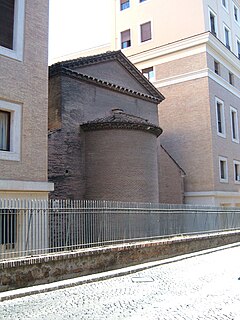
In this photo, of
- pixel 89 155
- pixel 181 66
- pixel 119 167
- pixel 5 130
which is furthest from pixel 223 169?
pixel 5 130

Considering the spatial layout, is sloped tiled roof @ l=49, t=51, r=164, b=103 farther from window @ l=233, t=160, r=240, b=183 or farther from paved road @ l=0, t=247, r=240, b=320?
paved road @ l=0, t=247, r=240, b=320

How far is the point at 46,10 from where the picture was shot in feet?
43.4

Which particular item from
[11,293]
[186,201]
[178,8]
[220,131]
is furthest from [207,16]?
[11,293]

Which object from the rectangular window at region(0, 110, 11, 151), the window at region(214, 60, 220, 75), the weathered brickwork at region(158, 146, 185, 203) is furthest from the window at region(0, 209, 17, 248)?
the window at region(214, 60, 220, 75)

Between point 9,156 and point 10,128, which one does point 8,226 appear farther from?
point 10,128

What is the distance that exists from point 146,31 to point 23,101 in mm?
19591

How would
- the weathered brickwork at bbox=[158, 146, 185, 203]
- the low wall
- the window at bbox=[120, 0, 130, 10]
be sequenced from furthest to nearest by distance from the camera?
the window at bbox=[120, 0, 130, 10], the weathered brickwork at bbox=[158, 146, 185, 203], the low wall

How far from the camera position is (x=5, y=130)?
11.8 m

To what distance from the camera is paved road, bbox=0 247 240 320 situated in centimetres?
659

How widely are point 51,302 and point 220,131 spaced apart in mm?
21926

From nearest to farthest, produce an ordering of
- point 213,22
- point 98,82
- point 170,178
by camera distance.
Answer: point 98,82
point 170,178
point 213,22

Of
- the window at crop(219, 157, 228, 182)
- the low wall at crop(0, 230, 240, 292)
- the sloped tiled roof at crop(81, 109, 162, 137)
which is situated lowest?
the low wall at crop(0, 230, 240, 292)

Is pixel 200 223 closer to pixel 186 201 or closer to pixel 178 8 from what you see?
pixel 186 201

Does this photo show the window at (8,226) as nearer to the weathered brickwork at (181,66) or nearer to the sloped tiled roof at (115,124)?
the sloped tiled roof at (115,124)
